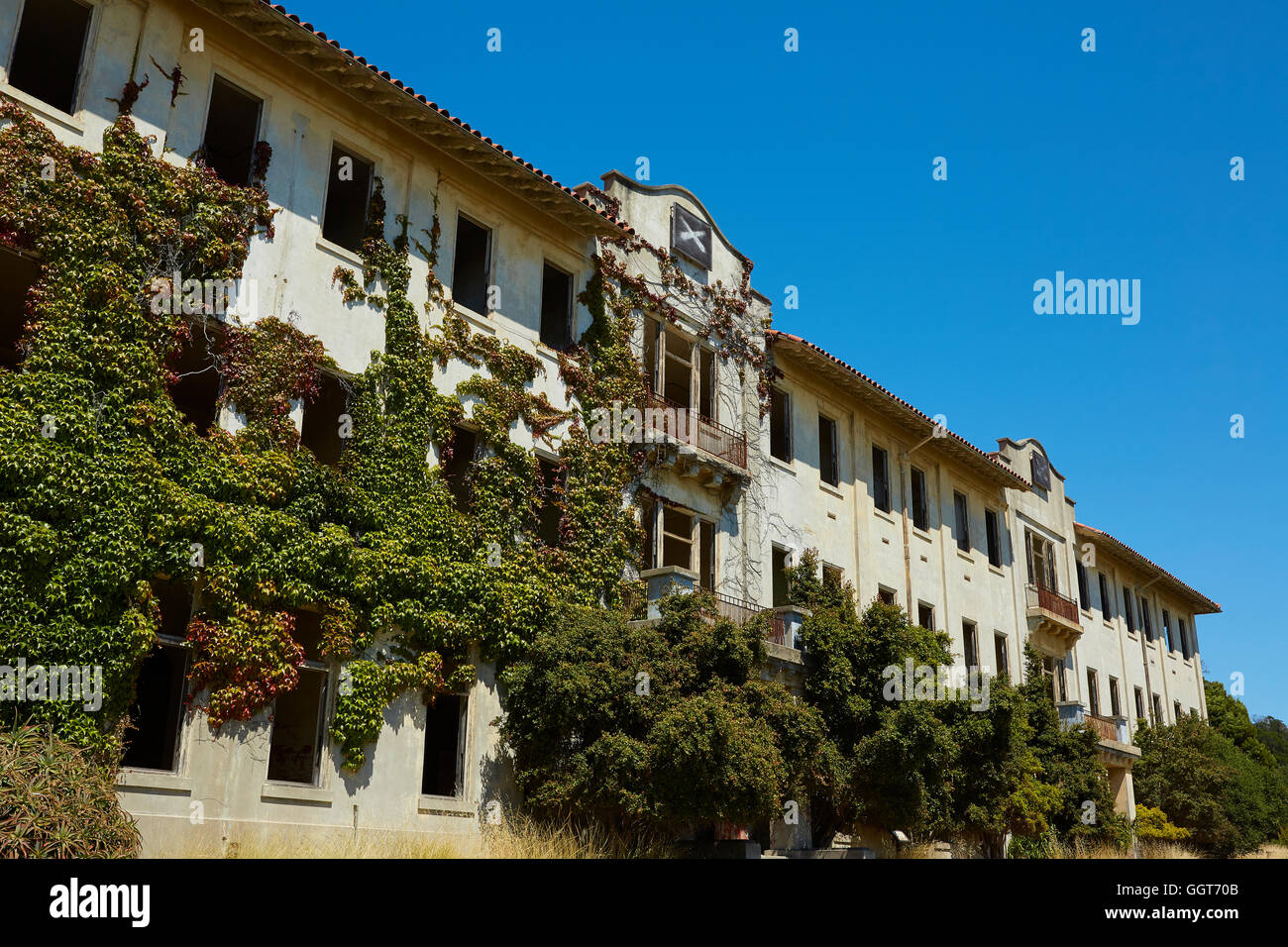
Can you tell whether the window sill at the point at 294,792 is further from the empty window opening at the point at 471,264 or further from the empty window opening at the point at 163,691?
the empty window opening at the point at 471,264

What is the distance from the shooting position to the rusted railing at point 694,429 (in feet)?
70.5

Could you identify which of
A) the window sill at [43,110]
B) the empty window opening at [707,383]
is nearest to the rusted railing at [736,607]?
the empty window opening at [707,383]

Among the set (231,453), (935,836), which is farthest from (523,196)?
(935,836)

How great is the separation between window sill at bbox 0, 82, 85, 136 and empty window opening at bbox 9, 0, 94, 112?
44cm

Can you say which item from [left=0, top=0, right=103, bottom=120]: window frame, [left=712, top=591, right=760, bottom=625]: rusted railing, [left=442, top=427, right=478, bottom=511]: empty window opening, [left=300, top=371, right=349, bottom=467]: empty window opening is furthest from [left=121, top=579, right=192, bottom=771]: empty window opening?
[left=712, top=591, right=760, bottom=625]: rusted railing

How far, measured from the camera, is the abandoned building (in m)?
14.7

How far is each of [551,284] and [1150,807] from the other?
2673 centimetres

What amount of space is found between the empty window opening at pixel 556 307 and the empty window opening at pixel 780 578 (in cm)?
750

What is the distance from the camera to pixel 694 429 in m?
22.5

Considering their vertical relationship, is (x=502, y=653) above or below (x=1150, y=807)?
above

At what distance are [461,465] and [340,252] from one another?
4042 millimetres

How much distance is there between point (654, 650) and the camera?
16.5 metres

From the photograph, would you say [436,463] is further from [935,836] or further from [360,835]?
[935,836]

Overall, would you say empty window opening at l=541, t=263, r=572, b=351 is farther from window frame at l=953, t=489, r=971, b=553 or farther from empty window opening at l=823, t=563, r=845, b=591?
window frame at l=953, t=489, r=971, b=553
